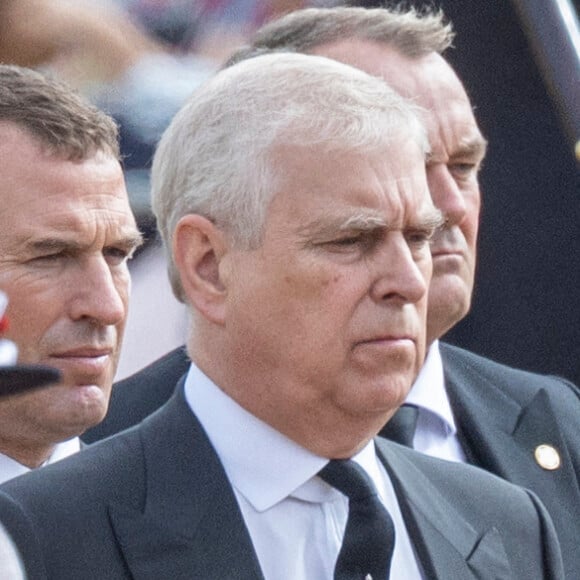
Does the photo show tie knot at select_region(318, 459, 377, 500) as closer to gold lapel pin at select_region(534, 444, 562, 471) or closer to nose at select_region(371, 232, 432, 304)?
nose at select_region(371, 232, 432, 304)

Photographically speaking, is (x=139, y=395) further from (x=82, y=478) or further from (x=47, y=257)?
(x=82, y=478)

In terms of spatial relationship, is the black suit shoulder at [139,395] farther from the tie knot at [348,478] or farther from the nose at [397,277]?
the nose at [397,277]

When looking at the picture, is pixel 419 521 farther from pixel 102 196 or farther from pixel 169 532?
pixel 102 196

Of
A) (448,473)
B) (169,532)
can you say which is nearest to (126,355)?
(448,473)

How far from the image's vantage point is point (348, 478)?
337 cm

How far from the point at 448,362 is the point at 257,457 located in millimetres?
1350

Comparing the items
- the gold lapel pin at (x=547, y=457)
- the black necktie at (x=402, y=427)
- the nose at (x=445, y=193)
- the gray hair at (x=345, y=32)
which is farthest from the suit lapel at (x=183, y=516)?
the gray hair at (x=345, y=32)

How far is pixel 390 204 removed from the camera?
337cm

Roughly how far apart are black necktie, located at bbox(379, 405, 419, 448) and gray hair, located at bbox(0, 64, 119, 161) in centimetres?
86

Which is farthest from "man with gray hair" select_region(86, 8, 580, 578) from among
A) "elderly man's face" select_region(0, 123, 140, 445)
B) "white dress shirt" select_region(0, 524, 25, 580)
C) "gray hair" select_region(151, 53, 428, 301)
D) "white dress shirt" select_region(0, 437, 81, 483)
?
"white dress shirt" select_region(0, 524, 25, 580)

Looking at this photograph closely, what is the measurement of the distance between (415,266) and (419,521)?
1.57ft

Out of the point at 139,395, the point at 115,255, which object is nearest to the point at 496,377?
the point at 139,395

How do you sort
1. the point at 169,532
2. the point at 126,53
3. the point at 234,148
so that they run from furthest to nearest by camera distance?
the point at 126,53 → the point at 234,148 → the point at 169,532

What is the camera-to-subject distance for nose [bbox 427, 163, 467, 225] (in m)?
4.39
